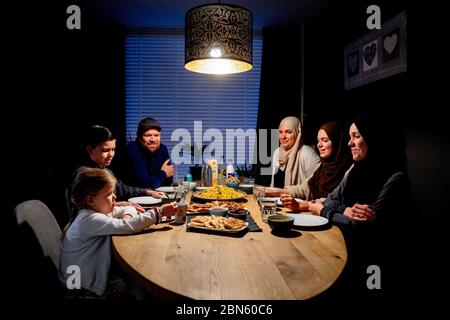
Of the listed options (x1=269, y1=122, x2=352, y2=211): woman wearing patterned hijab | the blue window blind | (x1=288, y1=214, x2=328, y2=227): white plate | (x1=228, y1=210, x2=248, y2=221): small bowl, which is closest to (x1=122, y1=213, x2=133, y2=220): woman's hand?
(x1=228, y1=210, x2=248, y2=221): small bowl

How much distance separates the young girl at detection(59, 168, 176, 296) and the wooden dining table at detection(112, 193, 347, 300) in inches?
2.7

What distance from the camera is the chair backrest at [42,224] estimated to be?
155cm

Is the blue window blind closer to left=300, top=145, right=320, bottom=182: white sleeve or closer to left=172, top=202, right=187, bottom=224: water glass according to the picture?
left=300, top=145, right=320, bottom=182: white sleeve

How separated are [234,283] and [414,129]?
237 centimetres

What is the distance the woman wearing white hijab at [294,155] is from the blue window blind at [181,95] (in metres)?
1.60

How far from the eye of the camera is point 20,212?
1.53 m

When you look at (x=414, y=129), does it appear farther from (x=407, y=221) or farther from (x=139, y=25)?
(x=139, y=25)

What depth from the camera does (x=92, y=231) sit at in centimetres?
158

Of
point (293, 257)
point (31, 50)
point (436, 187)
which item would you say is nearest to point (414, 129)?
point (436, 187)

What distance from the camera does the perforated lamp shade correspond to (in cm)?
231

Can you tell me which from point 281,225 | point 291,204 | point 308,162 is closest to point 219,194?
point 291,204

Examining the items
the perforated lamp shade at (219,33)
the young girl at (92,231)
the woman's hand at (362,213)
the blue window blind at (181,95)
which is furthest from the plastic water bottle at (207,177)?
the blue window blind at (181,95)

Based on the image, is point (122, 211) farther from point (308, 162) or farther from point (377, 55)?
point (377, 55)

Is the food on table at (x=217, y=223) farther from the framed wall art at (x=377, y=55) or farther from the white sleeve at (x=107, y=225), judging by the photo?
the framed wall art at (x=377, y=55)
